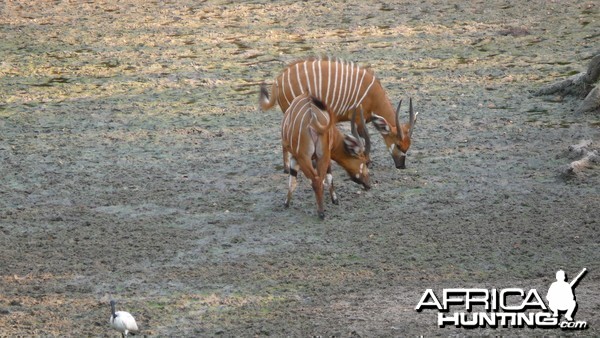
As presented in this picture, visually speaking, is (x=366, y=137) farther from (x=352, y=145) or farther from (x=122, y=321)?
(x=122, y=321)

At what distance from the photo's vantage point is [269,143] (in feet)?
33.2

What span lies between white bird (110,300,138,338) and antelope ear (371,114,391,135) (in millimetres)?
3678

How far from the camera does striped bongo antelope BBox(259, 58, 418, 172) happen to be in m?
9.07

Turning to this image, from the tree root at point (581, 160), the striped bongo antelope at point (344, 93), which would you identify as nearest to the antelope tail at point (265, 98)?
the striped bongo antelope at point (344, 93)

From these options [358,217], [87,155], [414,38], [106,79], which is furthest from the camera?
[414,38]

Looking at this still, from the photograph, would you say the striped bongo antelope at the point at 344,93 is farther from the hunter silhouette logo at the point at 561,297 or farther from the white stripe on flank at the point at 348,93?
the hunter silhouette logo at the point at 561,297

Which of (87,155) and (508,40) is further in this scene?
(508,40)

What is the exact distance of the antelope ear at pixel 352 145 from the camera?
28.3 ft

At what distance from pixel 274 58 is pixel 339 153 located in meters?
4.04

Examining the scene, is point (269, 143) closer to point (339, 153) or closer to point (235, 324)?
point (339, 153)

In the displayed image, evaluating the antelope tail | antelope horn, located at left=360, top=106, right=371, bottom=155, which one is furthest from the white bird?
the antelope tail

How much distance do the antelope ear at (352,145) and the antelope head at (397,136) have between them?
65 centimetres

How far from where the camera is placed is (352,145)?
862cm

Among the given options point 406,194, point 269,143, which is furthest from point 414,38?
point 406,194
